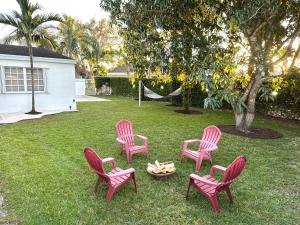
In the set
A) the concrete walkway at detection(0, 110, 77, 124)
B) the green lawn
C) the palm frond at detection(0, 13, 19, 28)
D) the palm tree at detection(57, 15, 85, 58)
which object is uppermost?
the palm tree at detection(57, 15, 85, 58)

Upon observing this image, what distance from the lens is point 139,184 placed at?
166 inches

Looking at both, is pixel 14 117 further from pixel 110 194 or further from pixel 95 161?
pixel 110 194

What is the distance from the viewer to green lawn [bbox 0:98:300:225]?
329 cm

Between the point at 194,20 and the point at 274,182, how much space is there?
4442mm

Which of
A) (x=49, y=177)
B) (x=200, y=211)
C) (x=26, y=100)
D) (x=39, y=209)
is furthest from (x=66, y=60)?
(x=200, y=211)

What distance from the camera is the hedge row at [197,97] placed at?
10.8m

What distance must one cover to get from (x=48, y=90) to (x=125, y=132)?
8.21 meters

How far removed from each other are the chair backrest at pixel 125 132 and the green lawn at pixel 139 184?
0.44m

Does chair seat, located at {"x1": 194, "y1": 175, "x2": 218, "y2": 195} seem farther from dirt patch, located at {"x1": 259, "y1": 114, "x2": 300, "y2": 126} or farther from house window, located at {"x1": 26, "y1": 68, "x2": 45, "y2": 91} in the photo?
house window, located at {"x1": 26, "y1": 68, "x2": 45, "y2": 91}

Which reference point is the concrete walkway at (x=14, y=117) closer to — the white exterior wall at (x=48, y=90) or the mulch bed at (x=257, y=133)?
the white exterior wall at (x=48, y=90)

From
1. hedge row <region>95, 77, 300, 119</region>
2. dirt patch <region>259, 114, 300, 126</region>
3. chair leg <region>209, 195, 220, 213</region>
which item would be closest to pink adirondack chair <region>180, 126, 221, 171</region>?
chair leg <region>209, 195, 220, 213</region>

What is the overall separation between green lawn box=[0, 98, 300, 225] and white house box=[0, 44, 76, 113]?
4198 millimetres

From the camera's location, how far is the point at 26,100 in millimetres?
11594

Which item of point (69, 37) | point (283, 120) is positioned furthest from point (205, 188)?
point (69, 37)
